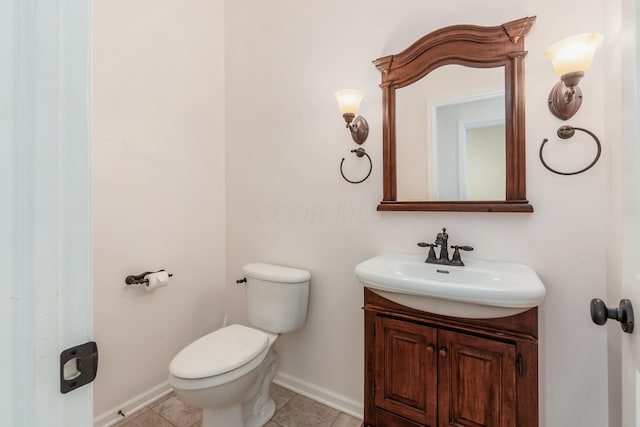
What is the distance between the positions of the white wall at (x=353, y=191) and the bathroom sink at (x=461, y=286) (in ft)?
0.41

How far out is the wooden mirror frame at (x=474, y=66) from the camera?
1173 millimetres

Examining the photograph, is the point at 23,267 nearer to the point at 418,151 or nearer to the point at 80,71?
the point at 80,71

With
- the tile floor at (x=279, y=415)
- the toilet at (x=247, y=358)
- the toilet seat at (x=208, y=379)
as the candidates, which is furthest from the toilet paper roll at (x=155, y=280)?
the tile floor at (x=279, y=415)

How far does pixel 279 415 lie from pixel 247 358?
0.56m

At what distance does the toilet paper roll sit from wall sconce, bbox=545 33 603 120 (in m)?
2.09

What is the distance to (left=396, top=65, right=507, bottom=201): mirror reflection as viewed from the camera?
4.07 feet

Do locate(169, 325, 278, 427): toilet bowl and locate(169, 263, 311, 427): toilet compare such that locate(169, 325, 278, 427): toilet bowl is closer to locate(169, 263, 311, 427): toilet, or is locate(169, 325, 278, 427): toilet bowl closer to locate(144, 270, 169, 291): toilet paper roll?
locate(169, 263, 311, 427): toilet

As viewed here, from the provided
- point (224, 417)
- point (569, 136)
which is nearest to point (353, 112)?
point (569, 136)

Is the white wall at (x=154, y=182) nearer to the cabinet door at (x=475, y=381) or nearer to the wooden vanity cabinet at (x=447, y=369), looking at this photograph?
the wooden vanity cabinet at (x=447, y=369)

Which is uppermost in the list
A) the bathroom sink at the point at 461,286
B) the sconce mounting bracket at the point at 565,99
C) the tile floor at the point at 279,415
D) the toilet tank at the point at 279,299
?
the sconce mounting bracket at the point at 565,99

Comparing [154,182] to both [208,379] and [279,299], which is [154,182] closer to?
[279,299]

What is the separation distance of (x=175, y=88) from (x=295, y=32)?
33.5 inches

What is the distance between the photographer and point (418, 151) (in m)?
1.43

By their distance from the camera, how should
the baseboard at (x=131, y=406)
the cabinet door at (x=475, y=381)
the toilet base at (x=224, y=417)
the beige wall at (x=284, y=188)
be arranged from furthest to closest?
the baseboard at (x=131, y=406), the toilet base at (x=224, y=417), the beige wall at (x=284, y=188), the cabinet door at (x=475, y=381)
